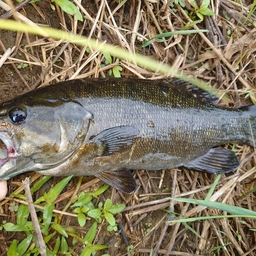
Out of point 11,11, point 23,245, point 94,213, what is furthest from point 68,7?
point 23,245

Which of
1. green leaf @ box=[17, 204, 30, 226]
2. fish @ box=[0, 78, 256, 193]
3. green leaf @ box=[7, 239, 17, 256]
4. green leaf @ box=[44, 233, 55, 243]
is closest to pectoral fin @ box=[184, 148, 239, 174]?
fish @ box=[0, 78, 256, 193]

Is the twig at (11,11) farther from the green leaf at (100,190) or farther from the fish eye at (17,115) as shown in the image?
the green leaf at (100,190)

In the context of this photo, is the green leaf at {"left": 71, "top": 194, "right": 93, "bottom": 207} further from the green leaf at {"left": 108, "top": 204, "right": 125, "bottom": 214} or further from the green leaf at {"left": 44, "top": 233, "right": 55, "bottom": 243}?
the green leaf at {"left": 44, "top": 233, "right": 55, "bottom": 243}

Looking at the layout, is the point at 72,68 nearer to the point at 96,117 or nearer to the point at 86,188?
the point at 96,117

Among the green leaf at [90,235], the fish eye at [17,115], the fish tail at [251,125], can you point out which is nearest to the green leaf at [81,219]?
the green leaf at [90,235]

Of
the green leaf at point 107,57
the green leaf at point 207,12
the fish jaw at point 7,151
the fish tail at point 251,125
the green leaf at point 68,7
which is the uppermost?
the green leaf at point 68,7

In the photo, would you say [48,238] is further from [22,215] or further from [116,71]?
[116,71]
